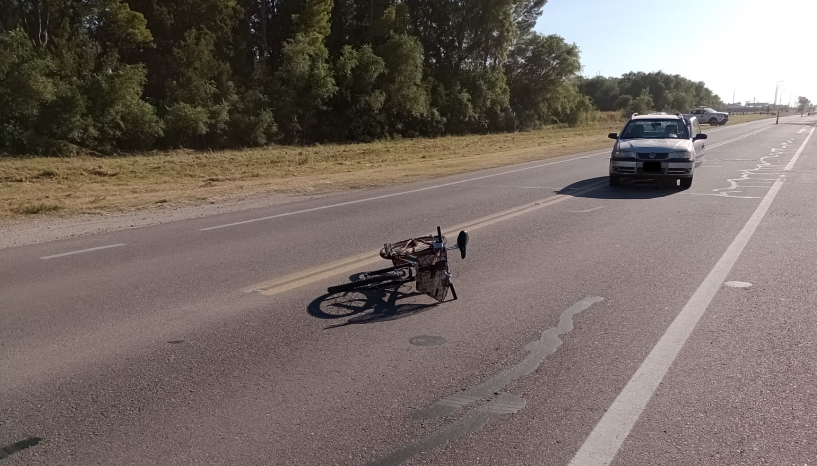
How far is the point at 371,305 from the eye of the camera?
6.23 metres

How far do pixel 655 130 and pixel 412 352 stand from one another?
1299 cm

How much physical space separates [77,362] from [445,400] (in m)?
2.66

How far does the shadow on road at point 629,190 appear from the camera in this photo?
13915 millimetres

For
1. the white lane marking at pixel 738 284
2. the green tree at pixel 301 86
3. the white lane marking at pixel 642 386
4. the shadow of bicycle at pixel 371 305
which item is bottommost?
the white lane marking at pixel 738 284

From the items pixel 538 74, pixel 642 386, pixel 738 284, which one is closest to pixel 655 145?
pixel 738 284

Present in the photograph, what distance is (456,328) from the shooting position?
5.55m

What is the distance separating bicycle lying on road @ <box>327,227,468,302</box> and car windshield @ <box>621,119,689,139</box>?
35.1 ft

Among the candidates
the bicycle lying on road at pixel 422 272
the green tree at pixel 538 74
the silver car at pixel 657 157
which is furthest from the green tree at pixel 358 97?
the bicycle lying on road at pixel 422 272

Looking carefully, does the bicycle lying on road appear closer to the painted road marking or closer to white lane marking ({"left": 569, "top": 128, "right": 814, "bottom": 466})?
the painted road marking

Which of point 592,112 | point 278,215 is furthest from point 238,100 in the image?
point 592,112

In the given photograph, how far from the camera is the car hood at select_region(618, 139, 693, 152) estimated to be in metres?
14.7

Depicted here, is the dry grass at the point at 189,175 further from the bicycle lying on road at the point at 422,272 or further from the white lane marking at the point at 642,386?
the white lane marking at the point at 642,386

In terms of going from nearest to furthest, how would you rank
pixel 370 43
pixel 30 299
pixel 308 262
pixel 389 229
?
pixel 30 299 < pixel 308 262 < pixel 389 229 < pixel 370 43

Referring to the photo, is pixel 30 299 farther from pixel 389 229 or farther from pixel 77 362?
pixel 389 229
